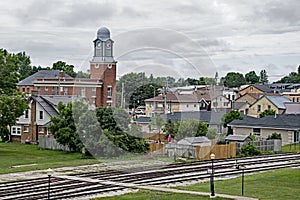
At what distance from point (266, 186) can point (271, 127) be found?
28.7 meters

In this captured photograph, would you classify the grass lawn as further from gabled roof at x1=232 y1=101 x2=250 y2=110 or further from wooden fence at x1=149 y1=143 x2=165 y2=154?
gabled roof at x1=232 y1=101 x2=250 y2=110

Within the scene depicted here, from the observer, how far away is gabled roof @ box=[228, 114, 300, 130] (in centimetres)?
5412

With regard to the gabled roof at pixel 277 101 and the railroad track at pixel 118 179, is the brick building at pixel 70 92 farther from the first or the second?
the gabled roof at pixel 277 101

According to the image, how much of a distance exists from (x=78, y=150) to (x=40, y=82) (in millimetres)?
24318

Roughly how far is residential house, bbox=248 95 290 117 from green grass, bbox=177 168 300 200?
138 ft

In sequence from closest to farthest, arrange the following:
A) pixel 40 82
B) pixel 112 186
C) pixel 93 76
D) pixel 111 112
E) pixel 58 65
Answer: pixel 112 186 → pixel 93 76 → pixel 111 112 → pixel 40 82 → pixel 58 65

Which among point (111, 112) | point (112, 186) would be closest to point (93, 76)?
point (111, 112)

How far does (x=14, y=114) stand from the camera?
44.1 meters

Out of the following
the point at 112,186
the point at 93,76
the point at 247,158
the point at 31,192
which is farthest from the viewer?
the point at 247,158

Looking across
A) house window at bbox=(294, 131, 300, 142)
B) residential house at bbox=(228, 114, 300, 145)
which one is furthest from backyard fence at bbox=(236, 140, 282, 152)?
house window at bbox=(294, 131, 300, 142)

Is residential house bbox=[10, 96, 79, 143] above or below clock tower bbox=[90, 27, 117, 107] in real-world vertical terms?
below

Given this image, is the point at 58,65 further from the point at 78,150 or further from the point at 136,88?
the point at 136,88

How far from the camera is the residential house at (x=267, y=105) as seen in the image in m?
74.0

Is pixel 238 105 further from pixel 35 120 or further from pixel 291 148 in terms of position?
pixel 35 120
